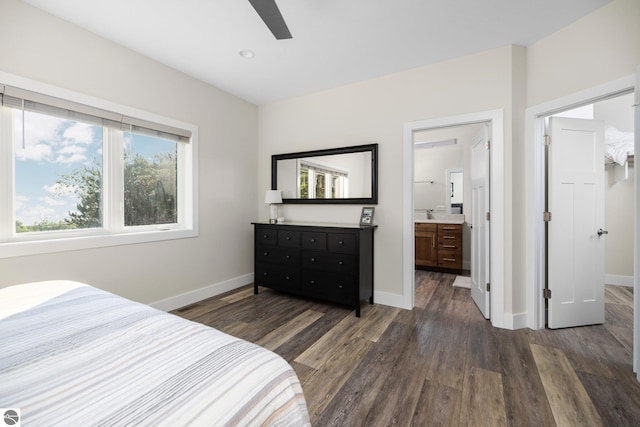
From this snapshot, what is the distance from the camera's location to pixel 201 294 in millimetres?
3281

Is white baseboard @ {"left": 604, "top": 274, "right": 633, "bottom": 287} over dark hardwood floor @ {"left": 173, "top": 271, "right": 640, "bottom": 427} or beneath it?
over

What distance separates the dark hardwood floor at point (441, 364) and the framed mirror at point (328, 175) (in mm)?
1324

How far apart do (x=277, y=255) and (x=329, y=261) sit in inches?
28.6

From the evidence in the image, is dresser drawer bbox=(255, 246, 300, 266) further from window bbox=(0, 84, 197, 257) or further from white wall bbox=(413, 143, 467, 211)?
white wall bbox=(413, 143, 467, 211)

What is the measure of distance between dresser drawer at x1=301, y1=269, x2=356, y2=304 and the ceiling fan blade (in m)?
2.23

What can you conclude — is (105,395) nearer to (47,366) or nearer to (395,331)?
(47,366)

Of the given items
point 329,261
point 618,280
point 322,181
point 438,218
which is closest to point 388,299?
point 329,261

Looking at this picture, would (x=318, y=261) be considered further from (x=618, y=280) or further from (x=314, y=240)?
(x=618, y=280)

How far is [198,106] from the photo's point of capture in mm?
3238

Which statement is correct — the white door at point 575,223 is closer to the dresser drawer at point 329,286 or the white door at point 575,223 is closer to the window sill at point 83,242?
the dresser drawer at point 329,286

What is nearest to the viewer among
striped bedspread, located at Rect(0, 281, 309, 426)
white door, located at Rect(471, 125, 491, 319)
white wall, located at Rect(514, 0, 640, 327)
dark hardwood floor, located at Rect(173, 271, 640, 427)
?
striped bedspread, located at Rect(0, 281, 309, 426)

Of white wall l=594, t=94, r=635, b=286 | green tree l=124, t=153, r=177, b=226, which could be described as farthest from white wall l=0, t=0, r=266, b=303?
white wall l=594, t=94, r=635, b=286

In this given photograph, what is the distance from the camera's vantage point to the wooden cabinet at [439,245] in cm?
456

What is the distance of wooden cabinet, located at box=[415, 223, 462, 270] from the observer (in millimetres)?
4562
